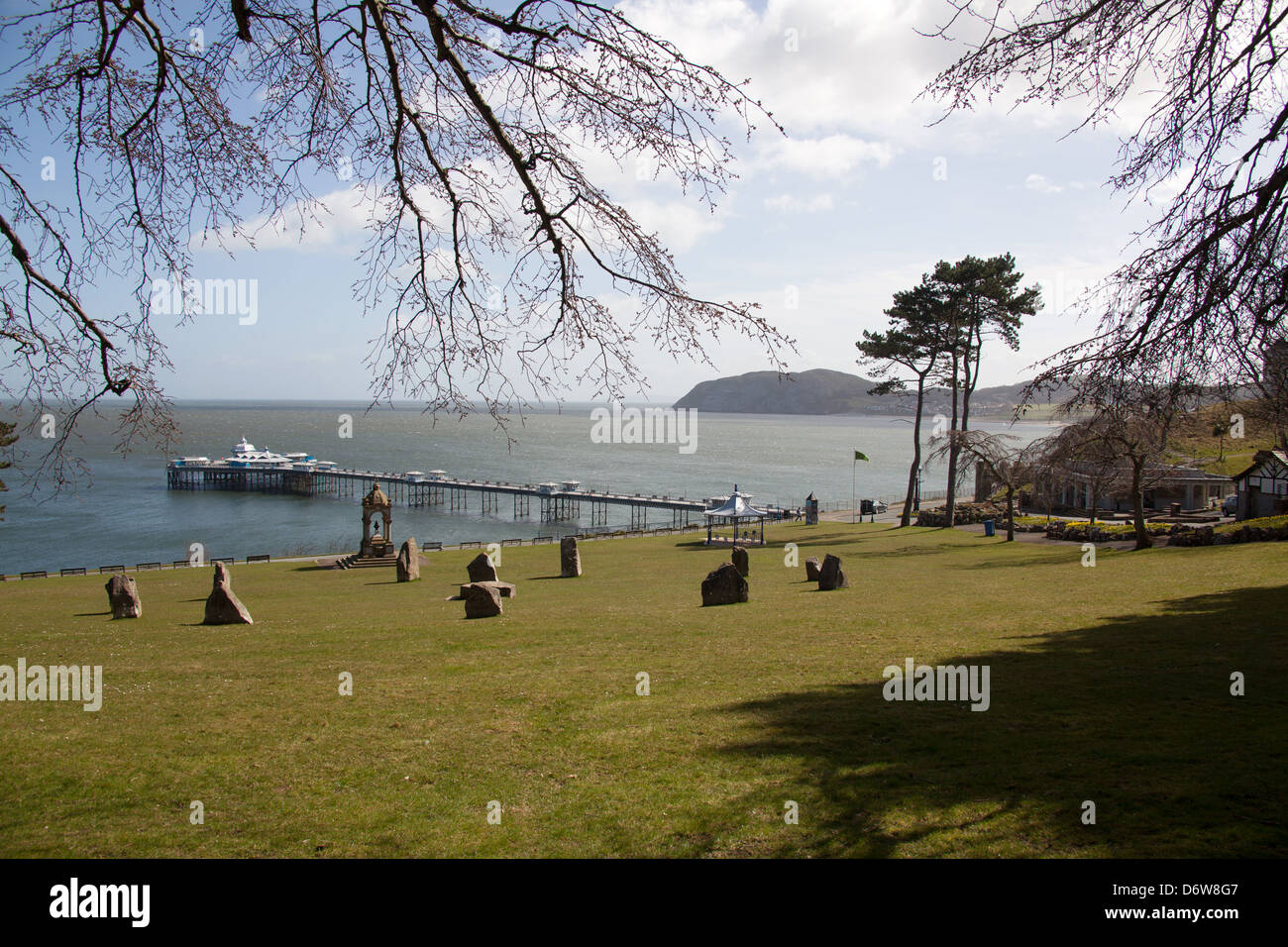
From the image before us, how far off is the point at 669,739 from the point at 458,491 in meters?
97.7

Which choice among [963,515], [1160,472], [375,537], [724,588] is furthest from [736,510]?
[724,588]

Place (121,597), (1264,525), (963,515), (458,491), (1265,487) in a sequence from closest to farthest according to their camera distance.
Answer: (121,597) < (1264,525) < (1265,487) < (963,515) < (458,491)

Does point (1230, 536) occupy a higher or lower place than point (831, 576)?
higher

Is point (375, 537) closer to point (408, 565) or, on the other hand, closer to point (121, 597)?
point (408, 565)

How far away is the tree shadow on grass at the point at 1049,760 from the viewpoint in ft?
16.7

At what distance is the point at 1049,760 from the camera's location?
646 cm

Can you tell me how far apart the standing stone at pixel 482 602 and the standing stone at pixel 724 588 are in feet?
15.8

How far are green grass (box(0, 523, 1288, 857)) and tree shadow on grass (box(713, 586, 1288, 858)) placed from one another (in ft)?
0.10

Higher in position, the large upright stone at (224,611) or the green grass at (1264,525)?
the green grass at (1264,525)

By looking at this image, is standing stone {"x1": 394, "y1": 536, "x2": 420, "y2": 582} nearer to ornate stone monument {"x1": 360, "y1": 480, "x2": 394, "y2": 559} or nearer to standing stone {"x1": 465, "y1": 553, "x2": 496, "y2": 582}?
ornate stone monument {"x1": 360, "y1": 480, "x2": 394, "y2": 559}

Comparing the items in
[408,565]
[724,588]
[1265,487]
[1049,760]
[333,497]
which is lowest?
[333,497]

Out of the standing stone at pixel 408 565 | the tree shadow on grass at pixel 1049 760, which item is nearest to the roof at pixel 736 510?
the standing stone at pixel 408 565

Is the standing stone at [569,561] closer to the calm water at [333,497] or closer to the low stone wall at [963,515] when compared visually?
the calm water at [333,497]

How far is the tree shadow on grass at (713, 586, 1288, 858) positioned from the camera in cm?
509
